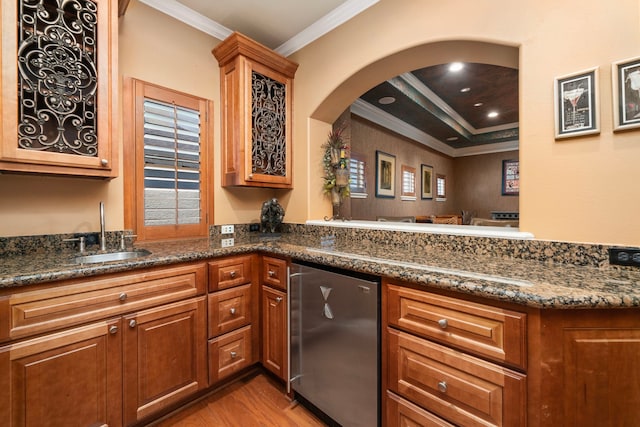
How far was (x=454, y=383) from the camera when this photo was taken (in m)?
1.00

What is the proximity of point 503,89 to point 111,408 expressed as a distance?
214 inches

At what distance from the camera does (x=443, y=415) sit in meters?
1.04

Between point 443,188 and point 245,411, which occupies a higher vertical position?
point 443,188

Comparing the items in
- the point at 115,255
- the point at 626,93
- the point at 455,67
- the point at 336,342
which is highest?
the point at 455,67

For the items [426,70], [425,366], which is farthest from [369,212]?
[425,366]

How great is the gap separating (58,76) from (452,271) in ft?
7.15

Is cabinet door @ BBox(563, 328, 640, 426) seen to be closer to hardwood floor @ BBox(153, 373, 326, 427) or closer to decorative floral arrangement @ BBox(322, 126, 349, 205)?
hardwood floor @ BBox(153, 373, 326, 427)

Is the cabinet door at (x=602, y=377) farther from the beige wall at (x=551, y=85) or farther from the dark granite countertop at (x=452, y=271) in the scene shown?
the beige wall at (x=551, y=85)

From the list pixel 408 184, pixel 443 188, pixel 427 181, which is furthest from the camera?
pixel 443 188

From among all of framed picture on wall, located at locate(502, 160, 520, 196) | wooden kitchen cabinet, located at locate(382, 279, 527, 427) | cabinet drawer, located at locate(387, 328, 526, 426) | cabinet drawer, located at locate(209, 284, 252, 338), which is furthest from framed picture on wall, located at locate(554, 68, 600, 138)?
framed picture on wall, located at locate(502, 160, 520, 196)

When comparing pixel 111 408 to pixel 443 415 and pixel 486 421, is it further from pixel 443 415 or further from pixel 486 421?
pixel 486 421

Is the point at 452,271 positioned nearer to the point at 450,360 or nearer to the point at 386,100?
the point at 450,360

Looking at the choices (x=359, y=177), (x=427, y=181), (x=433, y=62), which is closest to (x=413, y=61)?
(x=433, y=62)

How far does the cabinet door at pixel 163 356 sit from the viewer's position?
1355mm
